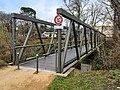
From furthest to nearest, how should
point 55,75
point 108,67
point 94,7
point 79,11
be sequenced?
point 94,7
point 79,11
point 108,67
point 55,75

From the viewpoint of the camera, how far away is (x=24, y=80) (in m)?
4.73

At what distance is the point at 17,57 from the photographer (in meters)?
6.20

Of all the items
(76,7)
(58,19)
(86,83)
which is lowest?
(86,83)

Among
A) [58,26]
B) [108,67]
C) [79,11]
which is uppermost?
[79,11]

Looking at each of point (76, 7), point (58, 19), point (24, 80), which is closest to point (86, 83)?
point (24, 80)

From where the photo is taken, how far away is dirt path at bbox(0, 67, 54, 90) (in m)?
4.41

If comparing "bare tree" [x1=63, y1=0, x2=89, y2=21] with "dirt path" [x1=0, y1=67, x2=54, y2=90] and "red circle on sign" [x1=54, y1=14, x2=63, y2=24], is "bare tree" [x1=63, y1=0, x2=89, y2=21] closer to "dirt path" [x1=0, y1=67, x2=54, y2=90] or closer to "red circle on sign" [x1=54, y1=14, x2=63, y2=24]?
"red circle on sign" [x1=54, y1=14, x2=63, y2=24]

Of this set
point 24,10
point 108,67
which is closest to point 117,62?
point 108,67

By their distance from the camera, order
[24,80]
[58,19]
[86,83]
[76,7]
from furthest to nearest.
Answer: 1. [76,7]
2. [58,19]
3. [24,80]
4. [86,83]

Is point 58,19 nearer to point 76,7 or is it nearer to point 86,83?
point 86,83

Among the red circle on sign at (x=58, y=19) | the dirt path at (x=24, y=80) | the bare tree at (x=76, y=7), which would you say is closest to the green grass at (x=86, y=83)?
the dirt path at (x=24, y=80)

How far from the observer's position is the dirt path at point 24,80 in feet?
14.5

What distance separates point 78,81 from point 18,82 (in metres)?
1.66

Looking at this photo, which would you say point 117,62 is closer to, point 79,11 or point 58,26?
point 58,26
